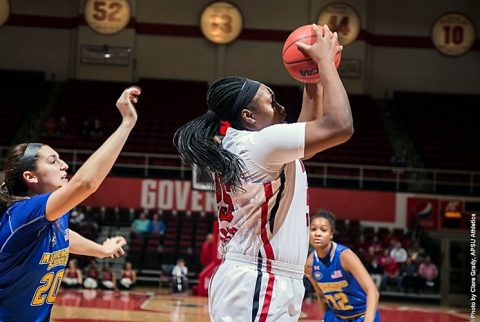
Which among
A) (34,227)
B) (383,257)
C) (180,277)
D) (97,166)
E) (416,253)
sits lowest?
(180,277)

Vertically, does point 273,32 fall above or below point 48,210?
above

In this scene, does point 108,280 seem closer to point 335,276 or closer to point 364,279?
point 335,276

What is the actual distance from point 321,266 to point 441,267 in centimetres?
1194

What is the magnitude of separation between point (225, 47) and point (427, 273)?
1066 cm

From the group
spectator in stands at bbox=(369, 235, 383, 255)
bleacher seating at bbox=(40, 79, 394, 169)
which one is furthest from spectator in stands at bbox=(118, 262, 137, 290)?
spectator in stands at bbox=(369, 235, 383, 255)

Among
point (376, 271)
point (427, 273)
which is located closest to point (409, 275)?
point (427, 273)

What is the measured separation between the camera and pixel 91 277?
15.7 m

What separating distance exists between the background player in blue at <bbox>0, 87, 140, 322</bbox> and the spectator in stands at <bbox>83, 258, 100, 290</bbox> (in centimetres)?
1270

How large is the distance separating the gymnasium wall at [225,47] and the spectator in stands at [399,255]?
8.35 m

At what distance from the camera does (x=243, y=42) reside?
23.9m

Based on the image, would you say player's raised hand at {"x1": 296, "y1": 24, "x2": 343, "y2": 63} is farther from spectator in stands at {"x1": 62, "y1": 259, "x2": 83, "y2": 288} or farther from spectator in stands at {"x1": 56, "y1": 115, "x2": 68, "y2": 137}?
spectator in stands at {"x1": 56, "y1": 115, "x2": 68, "y2": 137}

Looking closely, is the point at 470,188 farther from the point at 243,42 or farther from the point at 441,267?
the point at 243,42

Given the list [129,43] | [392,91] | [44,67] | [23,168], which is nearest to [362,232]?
[392,91]

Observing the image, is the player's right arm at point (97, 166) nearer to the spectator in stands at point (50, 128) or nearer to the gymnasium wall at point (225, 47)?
the spectator in stands at point (50, 128)
